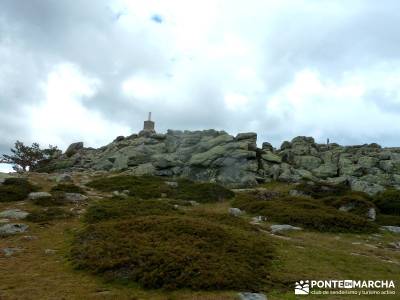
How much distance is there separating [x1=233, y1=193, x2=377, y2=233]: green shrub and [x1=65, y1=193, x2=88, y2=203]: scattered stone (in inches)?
451

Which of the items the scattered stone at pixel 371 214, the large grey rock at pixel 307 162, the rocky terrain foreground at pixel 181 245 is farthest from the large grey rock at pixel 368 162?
the scattered stone at pixel 371 214

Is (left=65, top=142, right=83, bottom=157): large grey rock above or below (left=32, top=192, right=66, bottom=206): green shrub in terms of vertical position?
above

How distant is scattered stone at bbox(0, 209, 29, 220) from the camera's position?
79.2 ft

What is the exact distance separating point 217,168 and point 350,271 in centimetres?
3019

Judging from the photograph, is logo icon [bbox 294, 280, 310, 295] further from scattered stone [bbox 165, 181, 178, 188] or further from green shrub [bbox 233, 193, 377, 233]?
scattered stone [bbox 165, 181, 178, 188]

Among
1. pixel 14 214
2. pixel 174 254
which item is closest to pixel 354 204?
pixel 174 254

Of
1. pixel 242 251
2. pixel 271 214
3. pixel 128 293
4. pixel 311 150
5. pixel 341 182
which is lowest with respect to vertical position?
pixel 128 293

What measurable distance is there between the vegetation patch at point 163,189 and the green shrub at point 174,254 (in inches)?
524

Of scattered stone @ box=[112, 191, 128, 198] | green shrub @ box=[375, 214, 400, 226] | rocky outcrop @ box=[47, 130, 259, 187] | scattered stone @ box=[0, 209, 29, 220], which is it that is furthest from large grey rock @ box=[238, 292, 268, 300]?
rocky outcrop @ box=[47, 130, 259, 187]

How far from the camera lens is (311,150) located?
5409cm

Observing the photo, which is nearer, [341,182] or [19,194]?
[19,194]

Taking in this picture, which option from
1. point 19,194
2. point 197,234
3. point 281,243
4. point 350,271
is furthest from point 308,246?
point 19,194

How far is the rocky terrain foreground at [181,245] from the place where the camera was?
568 inches

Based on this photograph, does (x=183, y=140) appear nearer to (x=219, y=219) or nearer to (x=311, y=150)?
(x=311, y=150)
